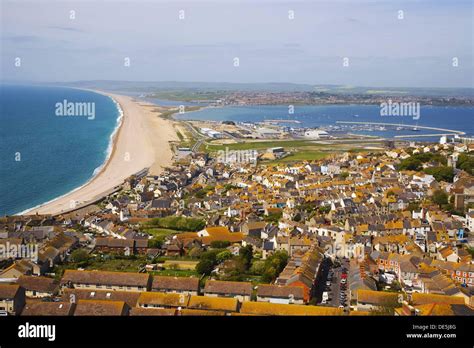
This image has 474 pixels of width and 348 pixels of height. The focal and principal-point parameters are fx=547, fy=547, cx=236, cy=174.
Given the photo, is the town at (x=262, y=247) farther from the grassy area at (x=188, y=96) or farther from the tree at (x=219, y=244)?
the grassy area at (x=188, y=96)

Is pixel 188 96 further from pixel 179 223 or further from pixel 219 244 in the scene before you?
pixel 219 244

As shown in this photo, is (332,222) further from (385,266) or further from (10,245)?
(10,245)

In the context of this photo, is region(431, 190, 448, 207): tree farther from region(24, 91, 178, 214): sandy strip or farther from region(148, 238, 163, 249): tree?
region(24, 91, 178, 214): sandy strip

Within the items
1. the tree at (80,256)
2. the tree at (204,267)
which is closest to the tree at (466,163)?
the tree at (204,267)

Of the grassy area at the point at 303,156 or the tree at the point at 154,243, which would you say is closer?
the tree at the point at 154,243

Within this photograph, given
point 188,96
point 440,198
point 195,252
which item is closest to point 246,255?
point 195,252
